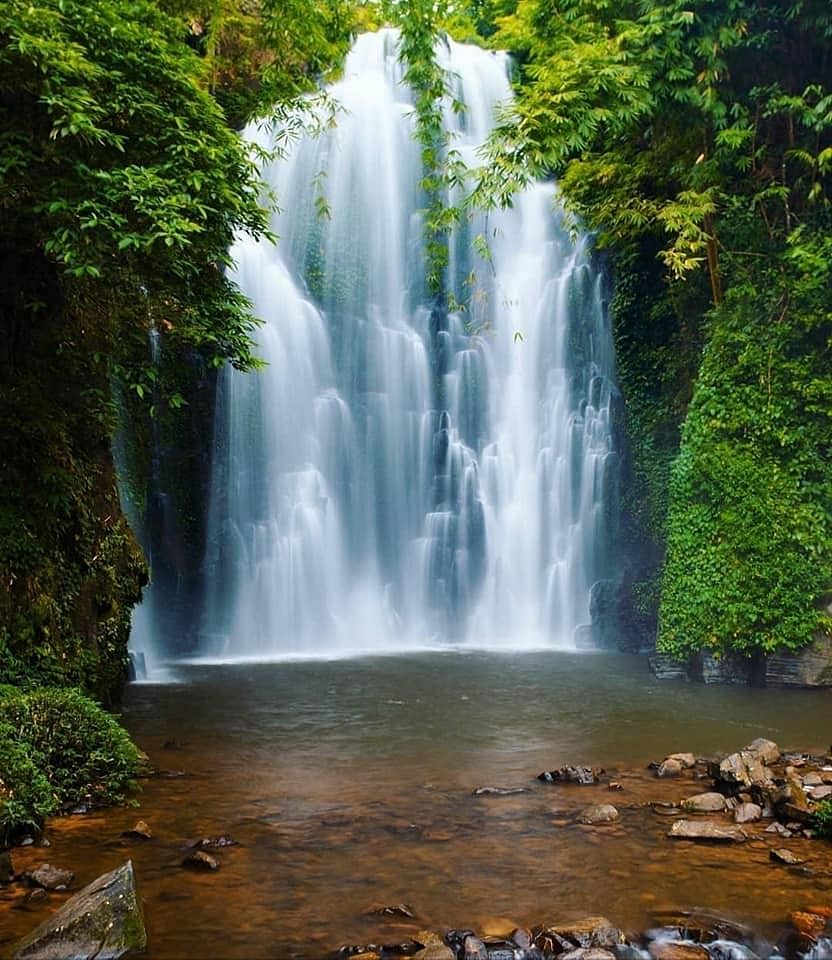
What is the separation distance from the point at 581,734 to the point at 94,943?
19.5ft

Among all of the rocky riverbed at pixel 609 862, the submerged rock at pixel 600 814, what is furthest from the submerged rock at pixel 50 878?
the submerged rock at pixel 600 814

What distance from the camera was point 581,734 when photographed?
9.05 metres

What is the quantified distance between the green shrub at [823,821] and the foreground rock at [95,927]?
4.26 m

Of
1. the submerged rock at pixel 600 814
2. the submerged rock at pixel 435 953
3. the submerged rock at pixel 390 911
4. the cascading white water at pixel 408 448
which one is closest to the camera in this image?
the submerged rock at pixel 435 953

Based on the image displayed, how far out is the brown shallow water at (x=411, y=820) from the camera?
4734mm

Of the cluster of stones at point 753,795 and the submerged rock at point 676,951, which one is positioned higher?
the cluster of stones at point 753,795

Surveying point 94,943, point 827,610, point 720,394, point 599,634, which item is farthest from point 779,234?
point 94,943

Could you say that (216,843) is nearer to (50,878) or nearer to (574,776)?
(50,878)

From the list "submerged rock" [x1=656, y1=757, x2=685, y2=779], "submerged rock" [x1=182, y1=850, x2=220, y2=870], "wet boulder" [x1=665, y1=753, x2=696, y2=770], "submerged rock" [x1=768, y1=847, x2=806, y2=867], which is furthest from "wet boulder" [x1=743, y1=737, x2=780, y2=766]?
"submerged rock" [x1=182, y1=850, x2=220, y2=870]

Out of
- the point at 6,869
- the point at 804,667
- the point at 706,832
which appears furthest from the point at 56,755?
the point at 804,667

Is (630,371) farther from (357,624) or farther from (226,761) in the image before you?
(226,761)

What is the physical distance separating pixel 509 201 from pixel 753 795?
7.60m

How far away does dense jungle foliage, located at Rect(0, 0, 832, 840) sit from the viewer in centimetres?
709

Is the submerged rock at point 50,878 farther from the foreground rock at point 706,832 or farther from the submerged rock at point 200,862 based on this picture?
the foreground rock at point 706,832
